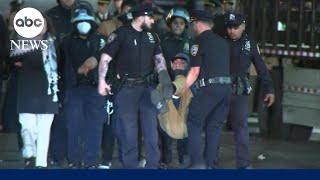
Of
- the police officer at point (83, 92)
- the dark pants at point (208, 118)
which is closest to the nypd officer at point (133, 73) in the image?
the dark pants at point (208, 118)

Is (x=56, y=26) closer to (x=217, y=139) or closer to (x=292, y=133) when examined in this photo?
(x=217, y=139)

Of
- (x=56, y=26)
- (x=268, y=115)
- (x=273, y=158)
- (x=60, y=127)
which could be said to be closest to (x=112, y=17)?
(x=56, y=26)

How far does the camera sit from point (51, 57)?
808 cm

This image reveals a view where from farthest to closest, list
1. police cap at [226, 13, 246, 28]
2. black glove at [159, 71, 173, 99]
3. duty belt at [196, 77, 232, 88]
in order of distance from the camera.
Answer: police cap at [226, 13, 246, 28] → duty belt at [196, 77, 232, 88] → black glove at [159, 71, 173, 99]

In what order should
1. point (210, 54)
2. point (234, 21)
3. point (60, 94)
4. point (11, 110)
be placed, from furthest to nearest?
point (11, 110), point (60, 94), point (234, 21), point (210, 54)

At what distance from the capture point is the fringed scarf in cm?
805

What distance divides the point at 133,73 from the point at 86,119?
93 centimetres

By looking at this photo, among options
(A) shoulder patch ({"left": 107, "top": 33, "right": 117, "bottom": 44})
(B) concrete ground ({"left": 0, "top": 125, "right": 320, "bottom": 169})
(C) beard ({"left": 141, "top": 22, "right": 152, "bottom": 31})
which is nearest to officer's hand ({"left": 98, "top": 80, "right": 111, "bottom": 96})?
(A) shoulder patch ({"left": 107, "top": 33, "right": 117, "bottom": 44})

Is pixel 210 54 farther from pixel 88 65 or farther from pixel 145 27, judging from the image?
pixel 88 65

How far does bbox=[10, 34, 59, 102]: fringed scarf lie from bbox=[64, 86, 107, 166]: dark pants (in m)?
0.24

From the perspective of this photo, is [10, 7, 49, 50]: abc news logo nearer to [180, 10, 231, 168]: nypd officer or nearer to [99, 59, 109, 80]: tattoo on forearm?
[99, 59, 109, 80]: tattoo on forearm

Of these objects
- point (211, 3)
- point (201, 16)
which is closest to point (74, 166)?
point (201, 16)

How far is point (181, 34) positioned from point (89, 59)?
99 cm

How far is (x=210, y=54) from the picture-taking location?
7.95m
